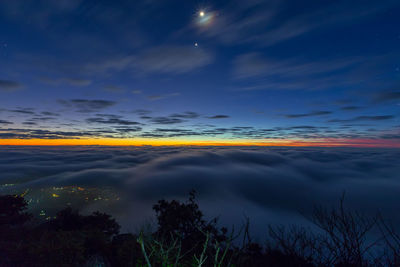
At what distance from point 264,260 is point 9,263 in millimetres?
13554

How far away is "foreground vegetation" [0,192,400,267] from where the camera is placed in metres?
7.03

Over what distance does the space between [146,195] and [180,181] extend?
62.4 ft

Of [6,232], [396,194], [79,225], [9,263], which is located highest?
[9,263]

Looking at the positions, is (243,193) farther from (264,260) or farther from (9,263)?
(9,263)

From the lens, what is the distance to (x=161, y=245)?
4.45 meters

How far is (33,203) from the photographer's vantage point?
37.7 metres

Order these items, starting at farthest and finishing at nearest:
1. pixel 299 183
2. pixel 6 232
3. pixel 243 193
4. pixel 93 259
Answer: pixel 299 183 → pixel 243 193 → pixel 6 232 → pixel 93 259

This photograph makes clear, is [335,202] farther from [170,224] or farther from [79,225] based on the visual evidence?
[79,225]

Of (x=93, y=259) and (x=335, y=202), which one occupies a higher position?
(x=93, y=259)

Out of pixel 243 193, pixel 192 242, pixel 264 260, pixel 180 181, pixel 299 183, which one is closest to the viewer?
pixel 264 260

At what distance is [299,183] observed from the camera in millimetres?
82688

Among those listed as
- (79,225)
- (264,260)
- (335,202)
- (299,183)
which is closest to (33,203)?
(79,225)

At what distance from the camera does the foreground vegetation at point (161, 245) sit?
7.03 meters

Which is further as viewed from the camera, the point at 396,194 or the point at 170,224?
the point at 396,194
